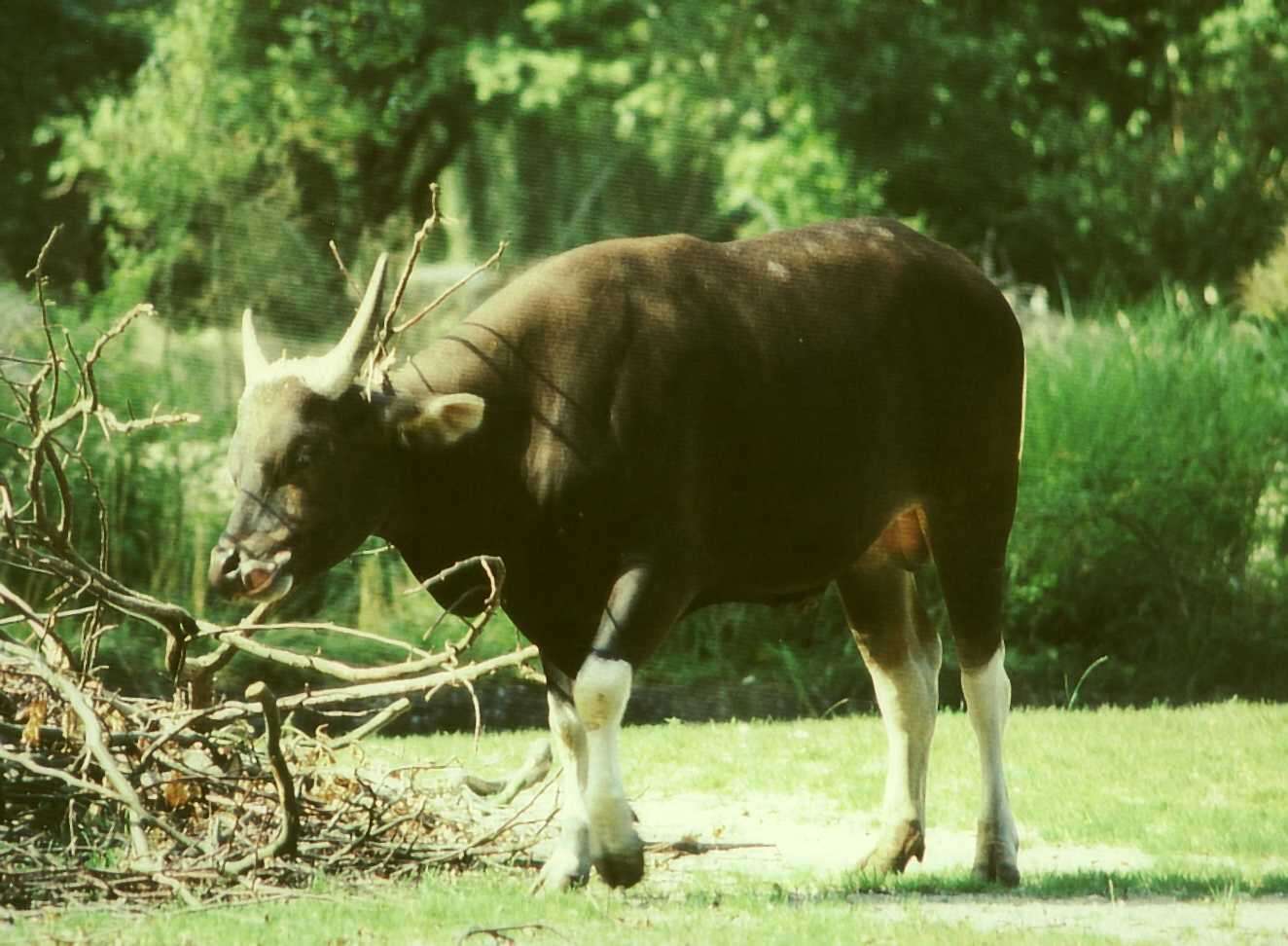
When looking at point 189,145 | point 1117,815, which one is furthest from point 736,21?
point 1117,815

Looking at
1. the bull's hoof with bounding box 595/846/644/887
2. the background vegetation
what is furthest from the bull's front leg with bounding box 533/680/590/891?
the background vegetation

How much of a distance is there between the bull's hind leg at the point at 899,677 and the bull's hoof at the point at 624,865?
1242 millimetres

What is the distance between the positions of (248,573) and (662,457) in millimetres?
1286

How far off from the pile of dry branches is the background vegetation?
5.40 meters

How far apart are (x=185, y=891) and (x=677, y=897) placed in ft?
4.85

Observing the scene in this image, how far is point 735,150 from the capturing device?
22.7m

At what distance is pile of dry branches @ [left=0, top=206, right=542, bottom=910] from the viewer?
6.55 meters

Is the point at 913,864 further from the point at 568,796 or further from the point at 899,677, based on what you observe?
the point at 568,796

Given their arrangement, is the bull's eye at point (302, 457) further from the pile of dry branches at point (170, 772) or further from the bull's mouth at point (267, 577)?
the pile of dry branches at point (170, 772)

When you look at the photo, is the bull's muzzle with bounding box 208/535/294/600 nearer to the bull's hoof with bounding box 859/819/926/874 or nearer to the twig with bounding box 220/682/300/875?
the twig with bounding box 220/682/300/875

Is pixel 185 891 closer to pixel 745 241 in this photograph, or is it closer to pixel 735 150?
pixel 745 241

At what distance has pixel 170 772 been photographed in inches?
285

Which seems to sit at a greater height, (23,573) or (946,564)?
(946,564)

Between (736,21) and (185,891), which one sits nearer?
(185,891)
